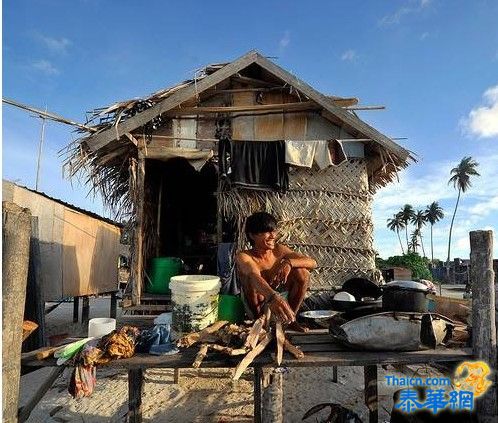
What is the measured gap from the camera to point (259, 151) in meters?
6.76

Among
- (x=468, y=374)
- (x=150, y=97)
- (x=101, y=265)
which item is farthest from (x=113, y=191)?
(x=468, y=374)

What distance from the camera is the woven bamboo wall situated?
258 inches

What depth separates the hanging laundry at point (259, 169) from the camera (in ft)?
21.6

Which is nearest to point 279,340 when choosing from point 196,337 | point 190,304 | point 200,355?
point 200,355

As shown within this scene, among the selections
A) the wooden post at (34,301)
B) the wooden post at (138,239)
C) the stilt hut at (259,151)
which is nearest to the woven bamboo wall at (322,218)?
the stilt hut at (259,151)

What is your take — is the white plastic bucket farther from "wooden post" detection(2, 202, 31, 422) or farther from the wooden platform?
"wooden post" detection(2, 202, 31, 422)

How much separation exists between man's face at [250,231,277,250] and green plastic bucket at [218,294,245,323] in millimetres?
774

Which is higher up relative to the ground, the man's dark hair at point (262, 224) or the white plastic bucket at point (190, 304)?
the man's dark hair at point (262, 224)

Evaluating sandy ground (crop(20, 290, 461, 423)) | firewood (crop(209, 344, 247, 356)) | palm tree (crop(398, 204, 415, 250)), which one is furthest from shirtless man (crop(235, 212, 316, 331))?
palm tree (crop(398, 204, 415, 250))

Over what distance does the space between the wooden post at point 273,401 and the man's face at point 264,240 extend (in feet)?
5.50

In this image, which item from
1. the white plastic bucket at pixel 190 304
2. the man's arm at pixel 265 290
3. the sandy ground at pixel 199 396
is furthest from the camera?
the sandy ground at pixel 199 396

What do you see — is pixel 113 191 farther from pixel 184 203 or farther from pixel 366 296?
pixel 366 296

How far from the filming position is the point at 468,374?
330 cm

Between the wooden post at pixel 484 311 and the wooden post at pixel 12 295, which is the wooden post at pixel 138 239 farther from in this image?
the wooden post at pixel 484 311
